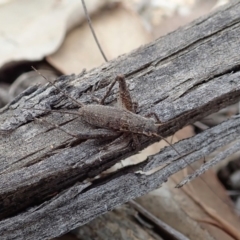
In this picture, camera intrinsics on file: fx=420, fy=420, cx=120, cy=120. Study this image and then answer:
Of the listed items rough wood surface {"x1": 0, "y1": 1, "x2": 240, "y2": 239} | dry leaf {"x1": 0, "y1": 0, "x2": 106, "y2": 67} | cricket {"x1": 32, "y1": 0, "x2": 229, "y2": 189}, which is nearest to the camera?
rough wood surface {"x1": 0, "y1": 1, "x2": 240, "y2": 239}

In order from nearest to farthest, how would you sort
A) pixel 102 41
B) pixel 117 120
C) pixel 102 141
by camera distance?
1. pixel 102 141
2. pixel 117 120
3. pixel 102 41

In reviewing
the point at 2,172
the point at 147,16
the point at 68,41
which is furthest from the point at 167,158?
the point at 147,16

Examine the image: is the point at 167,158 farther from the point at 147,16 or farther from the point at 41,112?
the point at 147,16

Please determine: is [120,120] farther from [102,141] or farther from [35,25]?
[35,25]

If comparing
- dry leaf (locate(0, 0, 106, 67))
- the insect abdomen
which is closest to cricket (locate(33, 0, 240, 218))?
the insect abdomen

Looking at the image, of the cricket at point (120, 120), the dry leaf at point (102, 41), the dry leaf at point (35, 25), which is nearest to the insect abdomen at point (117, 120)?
the cricket at point (120, 120)

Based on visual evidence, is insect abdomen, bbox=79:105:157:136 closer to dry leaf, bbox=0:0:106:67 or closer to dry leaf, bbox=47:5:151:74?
dry leaf, bbox=47:5:151:74

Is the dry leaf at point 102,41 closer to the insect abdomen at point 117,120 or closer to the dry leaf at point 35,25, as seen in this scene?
the dry leaf at point 35,25

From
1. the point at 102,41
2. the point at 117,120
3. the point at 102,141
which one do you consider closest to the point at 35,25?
the point at 102,41
